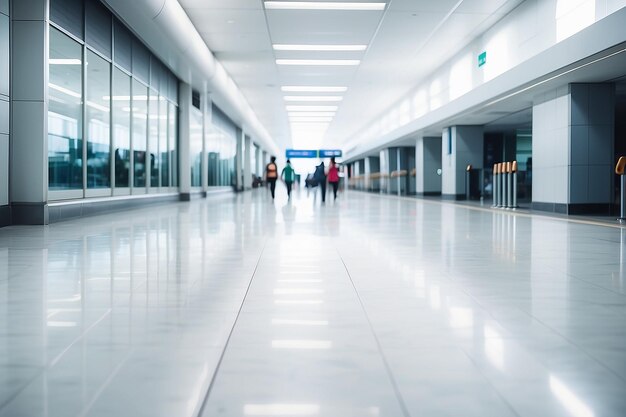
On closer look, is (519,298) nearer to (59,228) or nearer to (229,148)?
(59,228)

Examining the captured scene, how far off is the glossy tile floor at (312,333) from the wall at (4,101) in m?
4.52

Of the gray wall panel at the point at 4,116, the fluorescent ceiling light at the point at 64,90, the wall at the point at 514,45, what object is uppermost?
the wall at the point at 514,45

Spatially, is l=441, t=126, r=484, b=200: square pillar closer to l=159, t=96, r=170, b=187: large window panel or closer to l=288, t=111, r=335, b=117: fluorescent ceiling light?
l=159, t=96, r=170, b=187: large window panel

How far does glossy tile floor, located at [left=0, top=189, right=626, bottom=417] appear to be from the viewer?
103 inches

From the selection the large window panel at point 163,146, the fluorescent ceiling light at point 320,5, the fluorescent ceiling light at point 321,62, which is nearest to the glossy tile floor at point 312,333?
→ the fluorescent ceiling light at point 320,5

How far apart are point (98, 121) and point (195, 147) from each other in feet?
44.5

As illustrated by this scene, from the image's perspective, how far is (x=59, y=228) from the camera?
11727 mm

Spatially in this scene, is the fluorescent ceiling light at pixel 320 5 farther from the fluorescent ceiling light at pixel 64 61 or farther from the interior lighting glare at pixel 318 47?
the fluorescent ceiling light at pixel 64 61

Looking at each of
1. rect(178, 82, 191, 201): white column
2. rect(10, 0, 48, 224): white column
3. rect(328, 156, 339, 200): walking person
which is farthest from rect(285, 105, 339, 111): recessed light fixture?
rect(10, 0, 48, 224): white column

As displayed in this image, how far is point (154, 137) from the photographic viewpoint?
76.5 feet

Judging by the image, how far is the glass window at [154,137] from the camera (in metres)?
22.7

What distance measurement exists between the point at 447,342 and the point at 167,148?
23577 mm

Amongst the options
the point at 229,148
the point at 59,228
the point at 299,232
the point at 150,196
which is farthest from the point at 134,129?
the point at 229,148

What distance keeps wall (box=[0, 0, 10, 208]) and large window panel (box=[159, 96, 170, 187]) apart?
41.2ft
